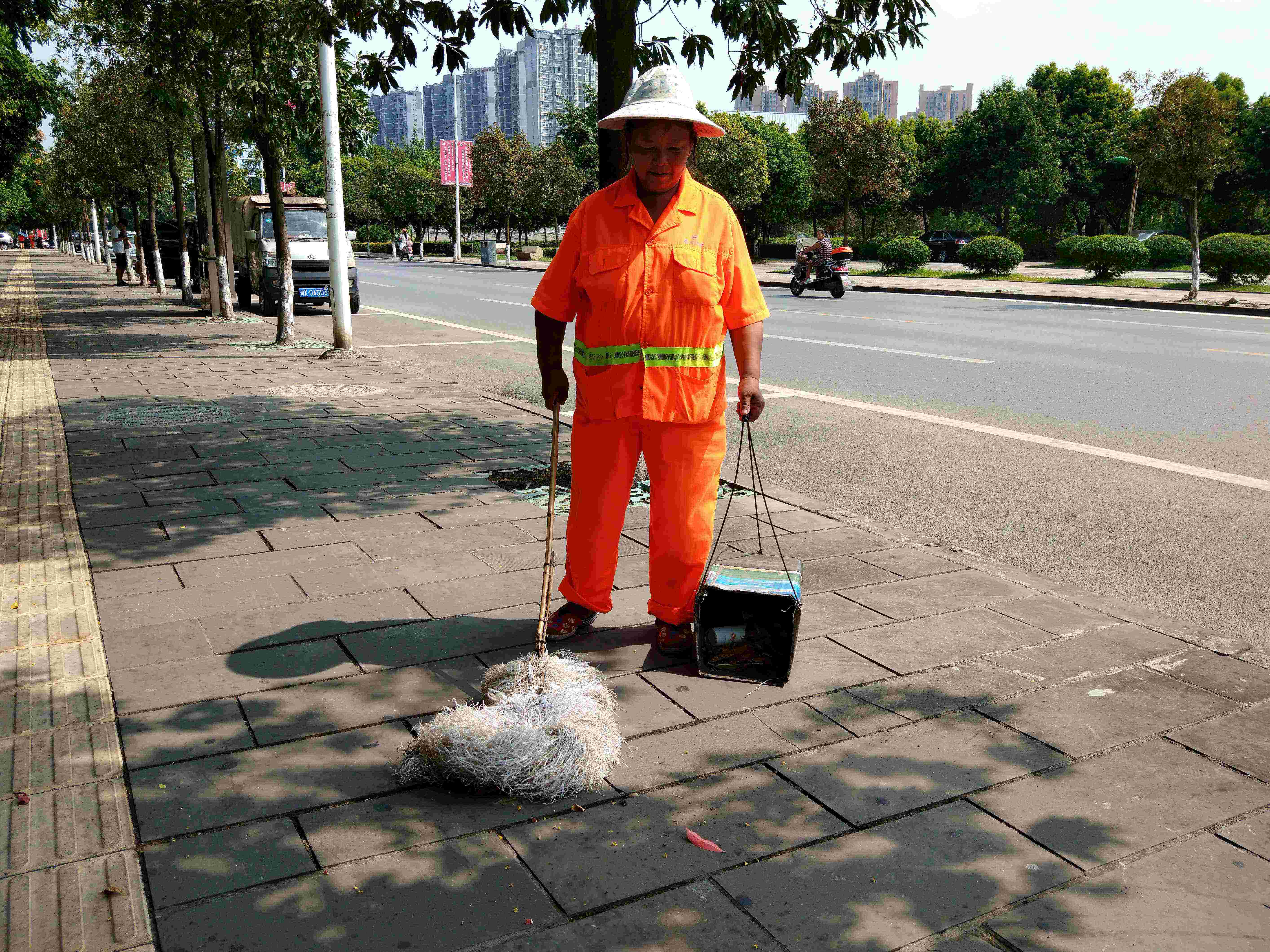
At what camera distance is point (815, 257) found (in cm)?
2377

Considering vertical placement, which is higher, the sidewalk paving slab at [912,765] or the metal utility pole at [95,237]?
the metal utility pole at [95,237]

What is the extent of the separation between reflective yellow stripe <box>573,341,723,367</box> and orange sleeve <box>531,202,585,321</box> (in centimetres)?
19

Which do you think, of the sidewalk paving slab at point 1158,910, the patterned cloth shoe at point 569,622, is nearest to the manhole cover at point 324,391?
the patterned cloth shoe at point 569,622

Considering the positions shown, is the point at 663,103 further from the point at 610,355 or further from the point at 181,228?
the point at 181,228

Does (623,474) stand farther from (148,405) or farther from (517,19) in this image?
(148,405)

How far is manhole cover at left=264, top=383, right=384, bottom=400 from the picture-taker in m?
9.40

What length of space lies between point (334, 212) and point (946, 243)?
39324 millimetres

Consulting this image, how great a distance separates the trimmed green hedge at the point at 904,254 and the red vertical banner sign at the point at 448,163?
101 ft

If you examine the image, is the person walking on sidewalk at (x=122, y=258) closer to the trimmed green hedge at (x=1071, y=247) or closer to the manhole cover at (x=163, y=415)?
the manhole cover at (x=163, y=415)

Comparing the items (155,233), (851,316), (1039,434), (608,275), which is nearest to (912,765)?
(608,275)

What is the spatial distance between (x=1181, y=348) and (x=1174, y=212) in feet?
177

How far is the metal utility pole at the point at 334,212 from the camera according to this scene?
12055 millimetres

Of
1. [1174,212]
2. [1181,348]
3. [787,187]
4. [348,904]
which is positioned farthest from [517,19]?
[1174,212]

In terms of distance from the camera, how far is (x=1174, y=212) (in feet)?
197
